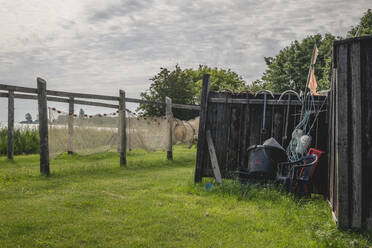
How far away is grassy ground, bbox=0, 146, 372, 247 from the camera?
4.45 m

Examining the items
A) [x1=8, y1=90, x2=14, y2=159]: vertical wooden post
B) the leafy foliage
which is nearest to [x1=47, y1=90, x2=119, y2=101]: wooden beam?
[x1=8, y1=90, x2=14, y2=159]: vertical wooden post

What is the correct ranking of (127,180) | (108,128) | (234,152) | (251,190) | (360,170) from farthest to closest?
(108,128) → (127,180) → (234,152) → (251,190) → (360,170)

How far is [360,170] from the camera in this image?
4.87m

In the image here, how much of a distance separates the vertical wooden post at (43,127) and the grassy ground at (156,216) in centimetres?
72

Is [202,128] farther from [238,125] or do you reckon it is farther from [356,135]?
[356,135]

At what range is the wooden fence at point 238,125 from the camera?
25.9 feet

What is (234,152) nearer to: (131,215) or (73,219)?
(131,215)

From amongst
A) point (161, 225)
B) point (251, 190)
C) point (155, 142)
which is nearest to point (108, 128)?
point (155, 142)

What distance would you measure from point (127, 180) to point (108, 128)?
13.4 ft

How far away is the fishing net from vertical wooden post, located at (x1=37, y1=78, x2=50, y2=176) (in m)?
1.01

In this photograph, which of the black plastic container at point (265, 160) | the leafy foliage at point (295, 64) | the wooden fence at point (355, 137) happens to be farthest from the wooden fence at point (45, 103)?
the leafy foliage at point (295, 64)

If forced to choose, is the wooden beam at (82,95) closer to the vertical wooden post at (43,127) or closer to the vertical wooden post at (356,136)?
the vertical wooden post at (43,127)

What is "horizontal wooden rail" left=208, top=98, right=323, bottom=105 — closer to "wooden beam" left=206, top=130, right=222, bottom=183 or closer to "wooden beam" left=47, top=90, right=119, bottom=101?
"wooden beam" left=206, top=130, right=222, bottom=183

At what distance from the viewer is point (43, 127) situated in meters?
9.52
